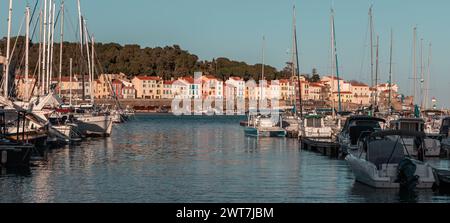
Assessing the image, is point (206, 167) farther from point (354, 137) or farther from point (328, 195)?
point (328, 195)

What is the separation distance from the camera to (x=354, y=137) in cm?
4203

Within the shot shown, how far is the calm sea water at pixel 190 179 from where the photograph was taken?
27.0 m

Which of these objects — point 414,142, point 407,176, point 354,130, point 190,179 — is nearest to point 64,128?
point 354,130

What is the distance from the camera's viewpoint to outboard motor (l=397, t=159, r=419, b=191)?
27.3m

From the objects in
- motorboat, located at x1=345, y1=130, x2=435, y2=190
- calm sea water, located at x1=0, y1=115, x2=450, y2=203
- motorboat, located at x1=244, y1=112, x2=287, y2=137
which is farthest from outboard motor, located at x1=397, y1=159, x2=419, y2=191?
motorboat, located at x1=244, y1=112, x2=287, y2=137

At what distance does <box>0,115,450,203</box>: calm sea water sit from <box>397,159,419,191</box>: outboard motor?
405mm

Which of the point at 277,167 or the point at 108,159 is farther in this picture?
the point at 108,159

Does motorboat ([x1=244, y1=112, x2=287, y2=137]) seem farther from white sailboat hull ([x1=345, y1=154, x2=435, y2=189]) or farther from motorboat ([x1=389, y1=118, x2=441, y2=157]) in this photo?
white sailboat hull ([x1=345, y1=154, x2=435, y2=189])

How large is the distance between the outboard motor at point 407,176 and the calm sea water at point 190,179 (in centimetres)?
41

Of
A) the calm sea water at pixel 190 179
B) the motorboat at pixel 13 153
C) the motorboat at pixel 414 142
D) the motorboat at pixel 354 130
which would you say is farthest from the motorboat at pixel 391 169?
the motorboat at pixel 13 153

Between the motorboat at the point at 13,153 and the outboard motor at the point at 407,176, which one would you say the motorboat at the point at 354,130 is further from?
the motorboat at the point at 13,153

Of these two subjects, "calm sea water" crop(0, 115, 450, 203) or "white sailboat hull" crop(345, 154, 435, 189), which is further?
"white sailboat hull" crop(345, 154, 435, 189)
